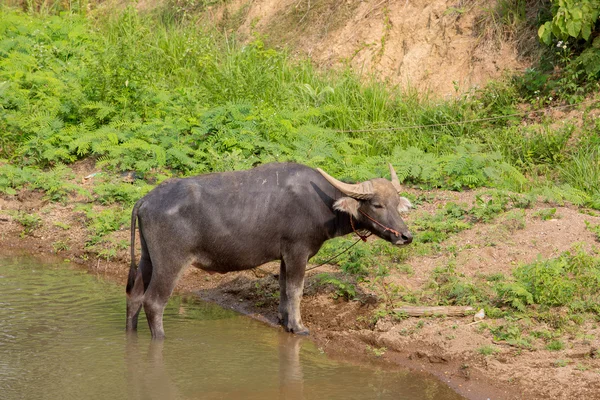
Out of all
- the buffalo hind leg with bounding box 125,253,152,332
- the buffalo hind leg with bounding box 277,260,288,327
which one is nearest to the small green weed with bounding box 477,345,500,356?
the buffalo hind leg with bounding box 277,260,288,327

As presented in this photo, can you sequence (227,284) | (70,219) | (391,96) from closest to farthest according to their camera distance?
(227,284)
(70,219)
(391,96)

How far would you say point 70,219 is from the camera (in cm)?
967

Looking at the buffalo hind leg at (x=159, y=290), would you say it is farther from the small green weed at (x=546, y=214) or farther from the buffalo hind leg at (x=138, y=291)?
the small green weed at (x=546, y=214)

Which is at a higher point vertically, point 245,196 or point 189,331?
point 245,196

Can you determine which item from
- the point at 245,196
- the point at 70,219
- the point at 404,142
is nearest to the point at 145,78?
the point at 70,219

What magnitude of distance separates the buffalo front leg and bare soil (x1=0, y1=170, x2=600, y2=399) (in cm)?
18

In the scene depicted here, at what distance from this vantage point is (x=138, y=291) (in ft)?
22.7

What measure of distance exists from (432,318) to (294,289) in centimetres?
116

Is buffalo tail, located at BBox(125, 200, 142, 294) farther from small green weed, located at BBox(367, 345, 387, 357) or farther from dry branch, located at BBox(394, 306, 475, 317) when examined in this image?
dry branch, located at BBox(394, 306, 475, 317)

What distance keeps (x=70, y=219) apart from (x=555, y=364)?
5.90 metres

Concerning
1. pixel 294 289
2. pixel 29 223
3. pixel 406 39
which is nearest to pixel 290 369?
pixel 294 289

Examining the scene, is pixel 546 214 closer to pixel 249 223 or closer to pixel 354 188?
pixel 354 188

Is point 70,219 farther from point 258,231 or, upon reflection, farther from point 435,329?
point 435,329

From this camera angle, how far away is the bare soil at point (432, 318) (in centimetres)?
591
